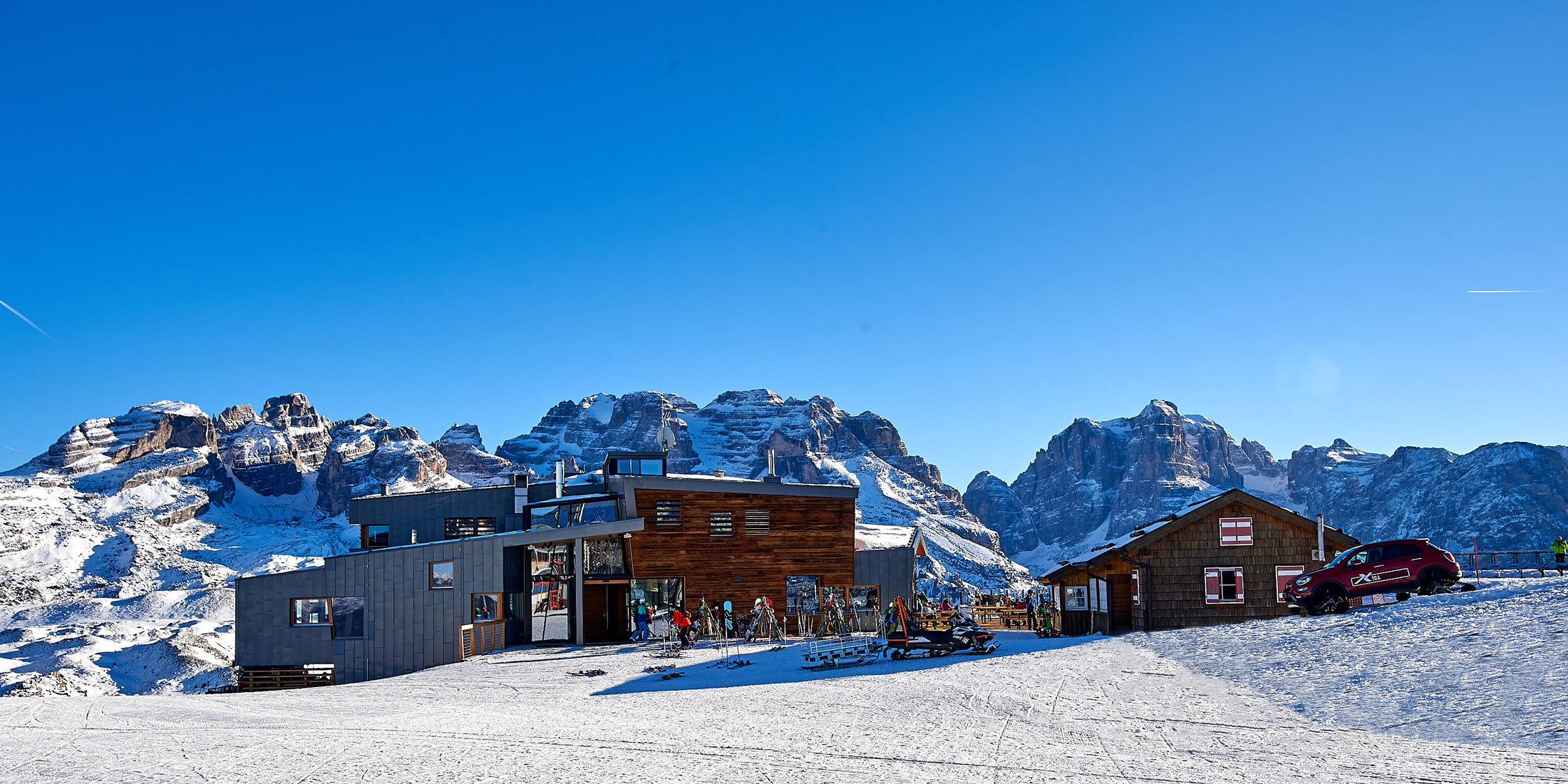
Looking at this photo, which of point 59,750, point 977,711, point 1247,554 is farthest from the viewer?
point 1247,554

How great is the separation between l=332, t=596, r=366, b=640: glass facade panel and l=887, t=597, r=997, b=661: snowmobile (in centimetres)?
1548

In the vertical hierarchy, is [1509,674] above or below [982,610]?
above

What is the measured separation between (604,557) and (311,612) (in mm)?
8731

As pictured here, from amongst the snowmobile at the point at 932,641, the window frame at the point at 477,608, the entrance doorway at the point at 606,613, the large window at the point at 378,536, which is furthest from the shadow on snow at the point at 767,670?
the large window at the point at 378,536

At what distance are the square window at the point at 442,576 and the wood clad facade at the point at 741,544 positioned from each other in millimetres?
6051

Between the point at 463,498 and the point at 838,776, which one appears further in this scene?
the point at 463,498

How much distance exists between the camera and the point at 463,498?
4141 cm

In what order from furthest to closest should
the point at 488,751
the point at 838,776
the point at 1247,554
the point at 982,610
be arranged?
the point at 982,610 → the point at 1247,554 → the point at 488,751 → the point at 838,776

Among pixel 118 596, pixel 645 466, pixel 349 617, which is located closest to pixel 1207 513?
pixel 645 466

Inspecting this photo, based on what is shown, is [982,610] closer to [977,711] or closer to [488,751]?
[977,711]

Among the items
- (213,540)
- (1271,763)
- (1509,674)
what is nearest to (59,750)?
(1271,763)

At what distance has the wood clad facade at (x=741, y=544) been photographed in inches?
1302

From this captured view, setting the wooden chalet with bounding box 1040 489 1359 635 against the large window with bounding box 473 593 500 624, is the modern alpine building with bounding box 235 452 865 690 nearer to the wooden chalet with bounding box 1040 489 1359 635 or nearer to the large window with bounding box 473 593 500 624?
the large window with bounding box 473 593 500 624

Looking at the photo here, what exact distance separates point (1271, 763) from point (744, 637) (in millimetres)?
22474
